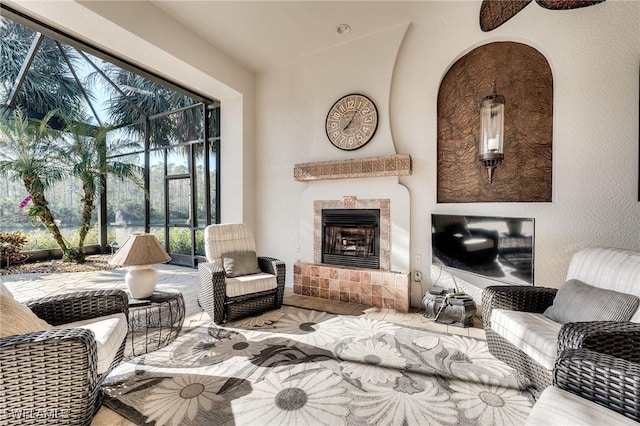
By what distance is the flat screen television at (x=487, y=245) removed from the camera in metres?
2.36

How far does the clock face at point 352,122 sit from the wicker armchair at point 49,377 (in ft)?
10.7

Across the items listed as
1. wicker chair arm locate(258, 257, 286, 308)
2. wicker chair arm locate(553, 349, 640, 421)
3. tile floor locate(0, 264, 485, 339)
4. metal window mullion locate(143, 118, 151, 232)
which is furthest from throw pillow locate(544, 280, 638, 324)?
metal window mullion locate(143, 118, 151, 232)

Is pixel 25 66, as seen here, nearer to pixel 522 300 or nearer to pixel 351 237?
pixel 351 237

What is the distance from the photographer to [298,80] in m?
4.27

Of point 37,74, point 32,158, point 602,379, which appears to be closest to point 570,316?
point 602,379

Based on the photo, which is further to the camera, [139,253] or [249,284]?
[249,284]

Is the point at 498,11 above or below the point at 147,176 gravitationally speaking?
above

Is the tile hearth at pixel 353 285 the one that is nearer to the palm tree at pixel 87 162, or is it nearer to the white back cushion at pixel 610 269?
the white back cushion at pixel 610 269

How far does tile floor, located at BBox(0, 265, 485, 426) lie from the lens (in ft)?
9.09

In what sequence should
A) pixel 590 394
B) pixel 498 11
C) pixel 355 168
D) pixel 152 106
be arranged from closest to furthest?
pixel 590 394 < pixel 498 11 < pixel 355 168 < pixel 152 106

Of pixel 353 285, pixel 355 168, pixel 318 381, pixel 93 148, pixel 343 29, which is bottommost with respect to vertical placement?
pixel 318 381

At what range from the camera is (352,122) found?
3.76m

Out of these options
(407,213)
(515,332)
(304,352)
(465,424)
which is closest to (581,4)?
(515,332)

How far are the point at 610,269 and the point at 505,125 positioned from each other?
1.73 metres
